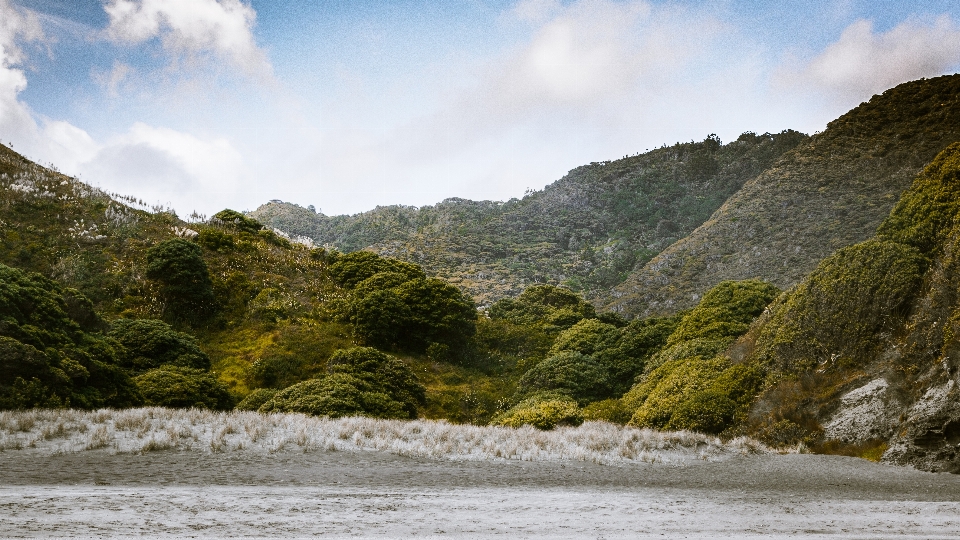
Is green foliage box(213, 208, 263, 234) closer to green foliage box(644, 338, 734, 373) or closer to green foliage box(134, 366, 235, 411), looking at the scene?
green foliage box(134, 366, 235, 411)

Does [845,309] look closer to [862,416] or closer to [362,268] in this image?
[862,416]

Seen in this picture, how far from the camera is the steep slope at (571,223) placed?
70.1 m

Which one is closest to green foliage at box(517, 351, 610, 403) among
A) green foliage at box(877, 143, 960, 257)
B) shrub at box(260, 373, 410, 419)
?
shrub at box(260, 373, 410, 419)

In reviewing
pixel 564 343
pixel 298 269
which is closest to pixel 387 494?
pixel 564 343

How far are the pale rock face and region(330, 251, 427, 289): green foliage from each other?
2159cm

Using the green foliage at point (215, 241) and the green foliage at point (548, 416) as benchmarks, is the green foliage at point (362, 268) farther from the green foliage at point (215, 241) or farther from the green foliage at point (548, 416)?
the green foliage at point (548, 416)

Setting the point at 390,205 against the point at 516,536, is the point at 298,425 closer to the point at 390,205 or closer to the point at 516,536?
the point at 516,536

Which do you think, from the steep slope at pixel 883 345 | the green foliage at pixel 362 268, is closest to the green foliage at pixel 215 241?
the green foliage at pixel 362 268

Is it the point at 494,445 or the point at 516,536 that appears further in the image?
the point at 494,445

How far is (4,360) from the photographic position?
11344 millimetres

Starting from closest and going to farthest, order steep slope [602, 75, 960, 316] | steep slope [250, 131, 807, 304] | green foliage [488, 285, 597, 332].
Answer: green foliage [488, 285, 597, 332] → steep slope [602, 75, 960, 316] → steep slope [250, 131, 807, 304]

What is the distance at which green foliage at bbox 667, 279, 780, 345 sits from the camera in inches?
866

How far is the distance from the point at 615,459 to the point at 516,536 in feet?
22.5

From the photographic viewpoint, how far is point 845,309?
1486 centimetres
